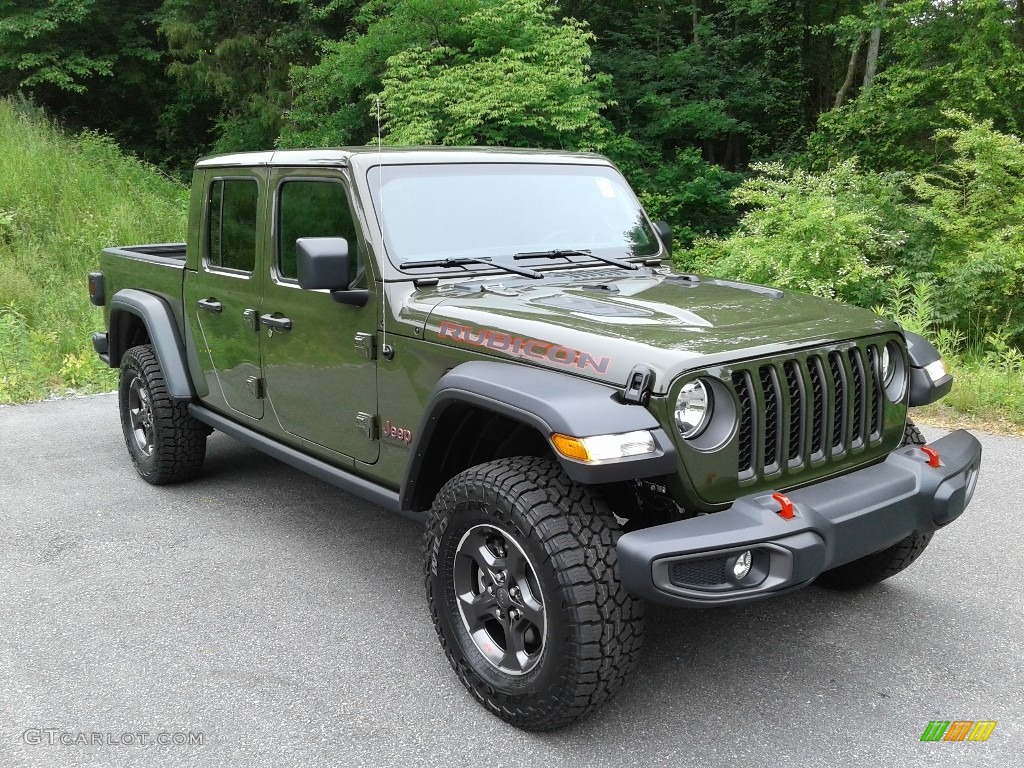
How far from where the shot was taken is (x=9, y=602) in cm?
376

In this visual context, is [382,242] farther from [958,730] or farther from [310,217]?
[958,730]

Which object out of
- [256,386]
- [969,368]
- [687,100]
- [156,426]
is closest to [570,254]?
[256,386]

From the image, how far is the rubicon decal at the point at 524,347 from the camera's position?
2764 millimetres

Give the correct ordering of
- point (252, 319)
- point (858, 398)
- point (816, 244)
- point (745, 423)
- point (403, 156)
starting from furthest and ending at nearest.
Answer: point (816, 244) < point (252, 319) < point (403, 156) < point (858, 398) < point (745, 423)

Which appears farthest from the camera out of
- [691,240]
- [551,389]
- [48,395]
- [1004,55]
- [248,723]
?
[691,240]

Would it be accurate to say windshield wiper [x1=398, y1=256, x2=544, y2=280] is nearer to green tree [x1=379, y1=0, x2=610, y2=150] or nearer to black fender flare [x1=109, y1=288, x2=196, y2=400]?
black fender flare [x1=109, y1=288, x2=196, y2=400]

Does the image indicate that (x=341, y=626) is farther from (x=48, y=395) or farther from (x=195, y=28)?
(x=195, y=28)

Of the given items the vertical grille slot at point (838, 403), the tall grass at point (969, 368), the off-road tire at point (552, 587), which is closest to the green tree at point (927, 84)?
the tall grass at point (969, 368)

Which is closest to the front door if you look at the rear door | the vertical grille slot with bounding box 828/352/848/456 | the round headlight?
the rear door

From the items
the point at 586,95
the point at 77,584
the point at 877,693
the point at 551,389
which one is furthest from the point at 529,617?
the point at 586,95

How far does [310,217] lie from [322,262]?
709 mm

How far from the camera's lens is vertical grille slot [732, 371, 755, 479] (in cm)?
271

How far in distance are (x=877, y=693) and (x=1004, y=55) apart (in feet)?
42.8

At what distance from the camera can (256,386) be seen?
4242 mm
